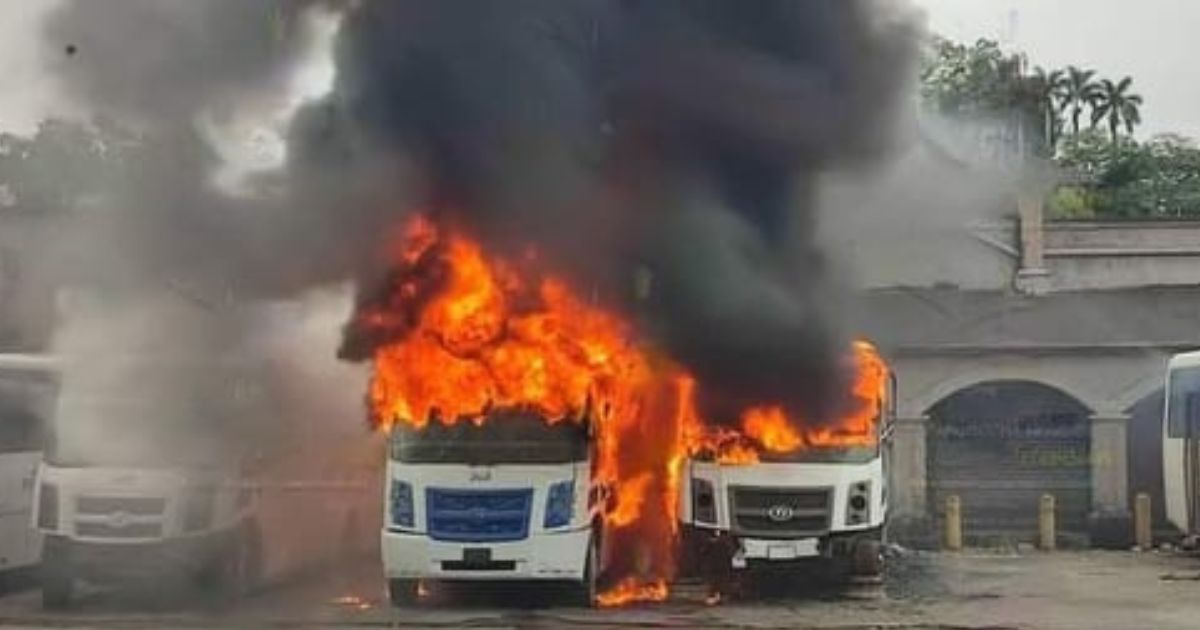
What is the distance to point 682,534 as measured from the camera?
21344 mm

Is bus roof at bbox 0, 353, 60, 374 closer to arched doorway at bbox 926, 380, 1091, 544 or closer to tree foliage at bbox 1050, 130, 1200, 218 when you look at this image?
arched doorway at bbox 926, 380, 1091, 544

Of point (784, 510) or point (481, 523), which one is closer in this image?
point (481, 523)

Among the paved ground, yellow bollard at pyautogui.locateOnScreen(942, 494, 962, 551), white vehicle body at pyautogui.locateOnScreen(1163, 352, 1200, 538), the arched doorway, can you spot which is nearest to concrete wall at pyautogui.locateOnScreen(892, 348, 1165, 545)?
the arched doorway

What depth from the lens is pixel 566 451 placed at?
18953 mm

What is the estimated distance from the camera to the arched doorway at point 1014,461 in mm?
32156

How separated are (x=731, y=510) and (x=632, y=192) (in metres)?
4.27

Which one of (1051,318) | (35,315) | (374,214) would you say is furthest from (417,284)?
(1051,318)

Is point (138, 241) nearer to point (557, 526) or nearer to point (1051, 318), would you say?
point (557, 526)

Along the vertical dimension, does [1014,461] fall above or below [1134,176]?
below

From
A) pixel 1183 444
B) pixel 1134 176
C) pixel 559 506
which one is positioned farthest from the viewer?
pixel 1134 176

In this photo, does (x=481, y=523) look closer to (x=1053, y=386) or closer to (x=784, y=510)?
(x=784, y=510)

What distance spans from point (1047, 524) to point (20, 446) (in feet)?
57.0

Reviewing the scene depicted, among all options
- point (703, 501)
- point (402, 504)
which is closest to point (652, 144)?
point (703, 501)

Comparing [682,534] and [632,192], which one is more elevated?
[632,192]
